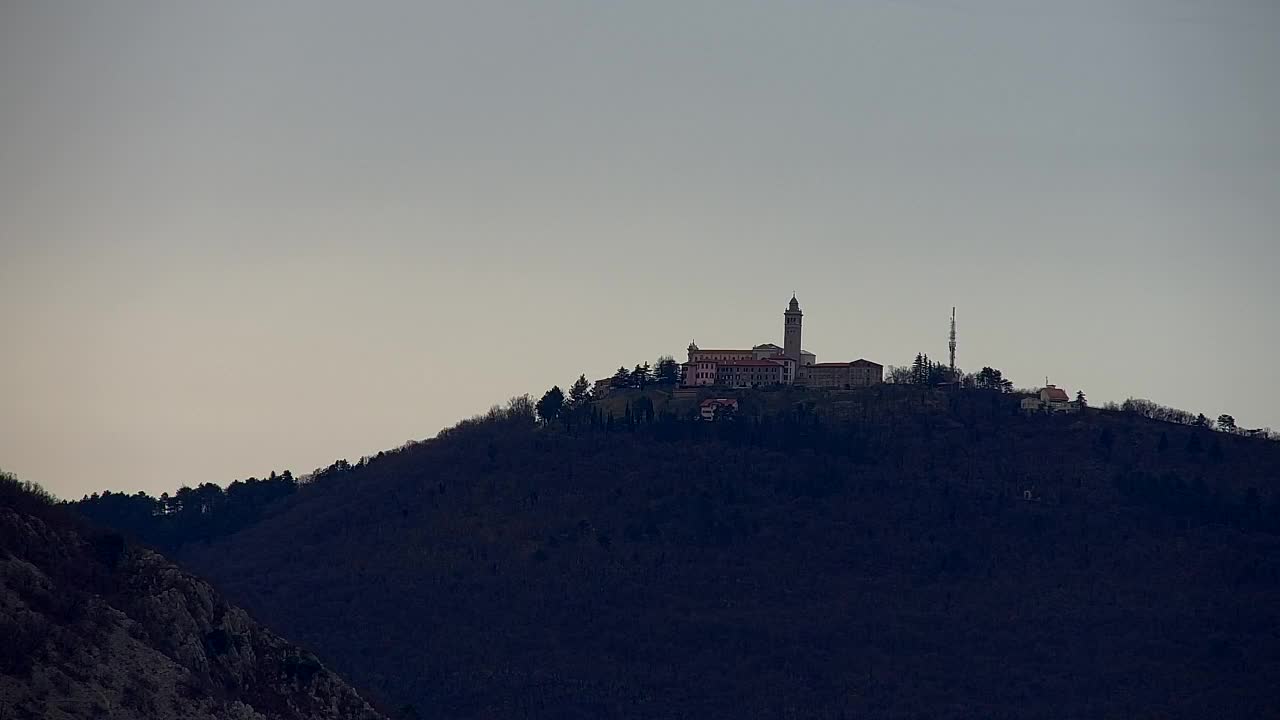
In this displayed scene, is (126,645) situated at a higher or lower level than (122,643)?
lower

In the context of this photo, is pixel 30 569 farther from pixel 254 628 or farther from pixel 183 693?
pixel 254 628

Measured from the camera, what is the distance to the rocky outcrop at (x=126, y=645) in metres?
123

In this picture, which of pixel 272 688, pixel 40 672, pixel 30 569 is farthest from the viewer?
pixel 272 688

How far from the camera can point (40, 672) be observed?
12238 cm

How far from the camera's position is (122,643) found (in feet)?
435

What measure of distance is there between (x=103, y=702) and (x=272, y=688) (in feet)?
68.1

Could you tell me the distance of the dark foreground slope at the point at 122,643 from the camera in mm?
123312

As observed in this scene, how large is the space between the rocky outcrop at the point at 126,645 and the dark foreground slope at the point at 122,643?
0.08 m

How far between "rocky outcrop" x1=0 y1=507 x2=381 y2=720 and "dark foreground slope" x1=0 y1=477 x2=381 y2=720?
0.26ft

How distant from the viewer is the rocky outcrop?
12325 cm

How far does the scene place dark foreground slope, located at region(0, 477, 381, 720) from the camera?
12331 cm

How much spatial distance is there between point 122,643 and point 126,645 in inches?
10.5

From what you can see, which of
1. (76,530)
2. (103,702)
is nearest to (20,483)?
(76,530)

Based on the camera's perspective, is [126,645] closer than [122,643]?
No
